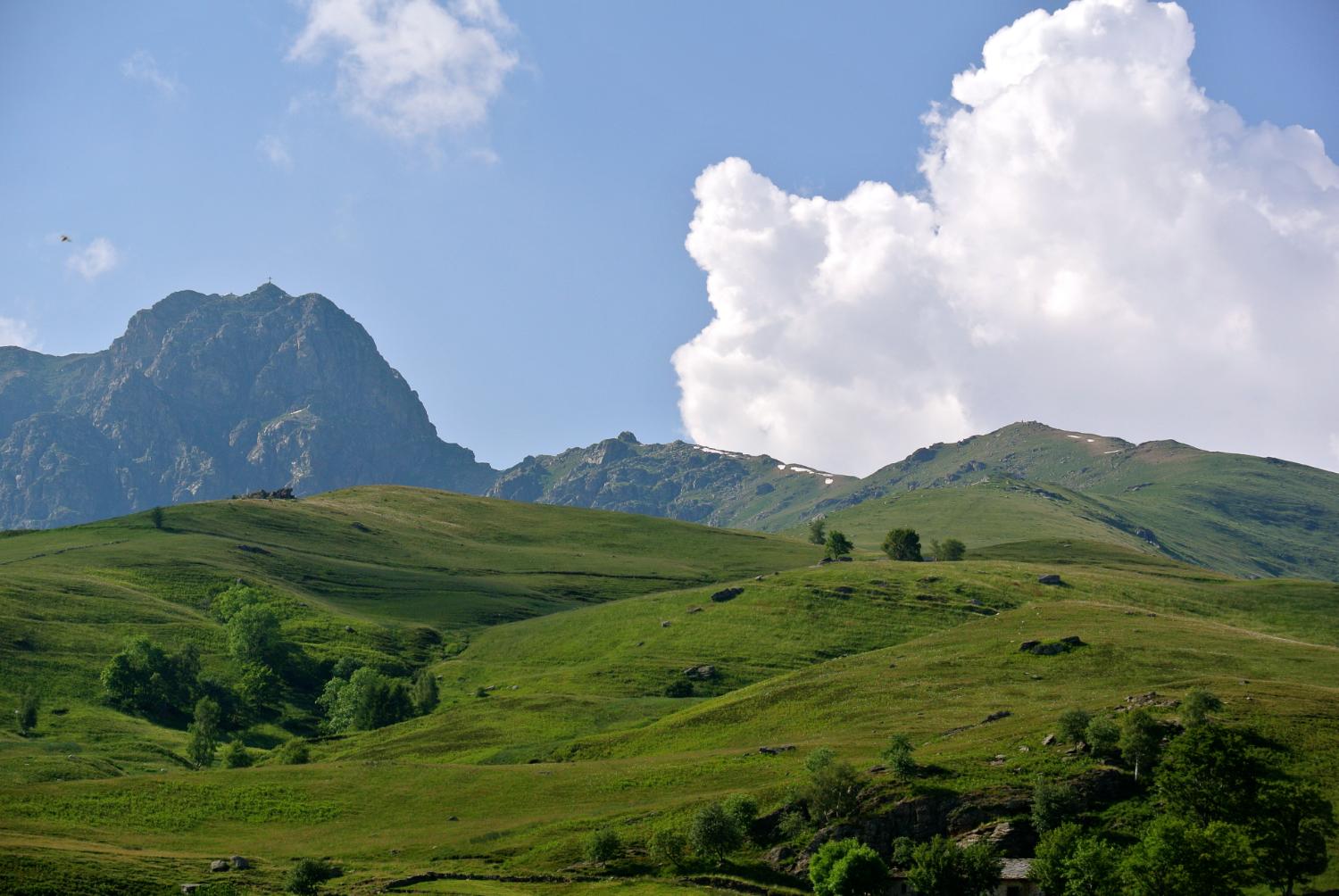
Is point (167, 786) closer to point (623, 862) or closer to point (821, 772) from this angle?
point (623, 862)

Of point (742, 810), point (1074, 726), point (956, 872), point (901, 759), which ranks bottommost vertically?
point (956, 872)

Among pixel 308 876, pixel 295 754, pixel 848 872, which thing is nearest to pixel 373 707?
pixel 295 754

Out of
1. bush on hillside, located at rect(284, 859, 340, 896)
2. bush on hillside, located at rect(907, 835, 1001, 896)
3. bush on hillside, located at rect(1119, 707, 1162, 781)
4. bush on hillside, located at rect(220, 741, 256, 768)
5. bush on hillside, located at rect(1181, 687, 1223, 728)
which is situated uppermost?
bush on hillside, located at rect(1181, 687, 1223, 728)

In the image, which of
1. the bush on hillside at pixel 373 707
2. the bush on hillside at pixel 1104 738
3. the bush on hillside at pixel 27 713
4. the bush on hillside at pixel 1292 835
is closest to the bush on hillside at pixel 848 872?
the bush on hillside at pixel 1104 738

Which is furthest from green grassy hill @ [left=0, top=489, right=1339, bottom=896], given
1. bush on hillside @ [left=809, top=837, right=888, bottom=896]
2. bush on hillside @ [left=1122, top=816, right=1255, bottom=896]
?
bush on hillside @ [left=1122, top=816, right=1255, bottom=896]

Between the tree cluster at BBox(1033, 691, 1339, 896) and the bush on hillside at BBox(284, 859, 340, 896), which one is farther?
the bush on hillside at BBox(284, 859, 340, 896)

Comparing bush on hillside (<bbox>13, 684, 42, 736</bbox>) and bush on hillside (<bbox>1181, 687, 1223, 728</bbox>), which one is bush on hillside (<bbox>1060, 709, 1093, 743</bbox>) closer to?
bush on hillside (<bbox>1181, 687, 1223, 728</bbox>)

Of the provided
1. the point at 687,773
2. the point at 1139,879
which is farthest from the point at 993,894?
the point at 687,773

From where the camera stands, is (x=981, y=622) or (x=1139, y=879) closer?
(x=1139, y=879)

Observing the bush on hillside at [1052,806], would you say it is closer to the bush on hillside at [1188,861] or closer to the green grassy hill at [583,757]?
the green grassy hill at [583,757]

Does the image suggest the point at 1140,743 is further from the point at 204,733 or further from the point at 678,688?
the point at 204,733

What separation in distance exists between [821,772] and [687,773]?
24554mm

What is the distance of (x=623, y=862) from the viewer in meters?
106

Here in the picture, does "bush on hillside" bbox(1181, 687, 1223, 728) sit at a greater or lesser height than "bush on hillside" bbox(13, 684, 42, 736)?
lesser
